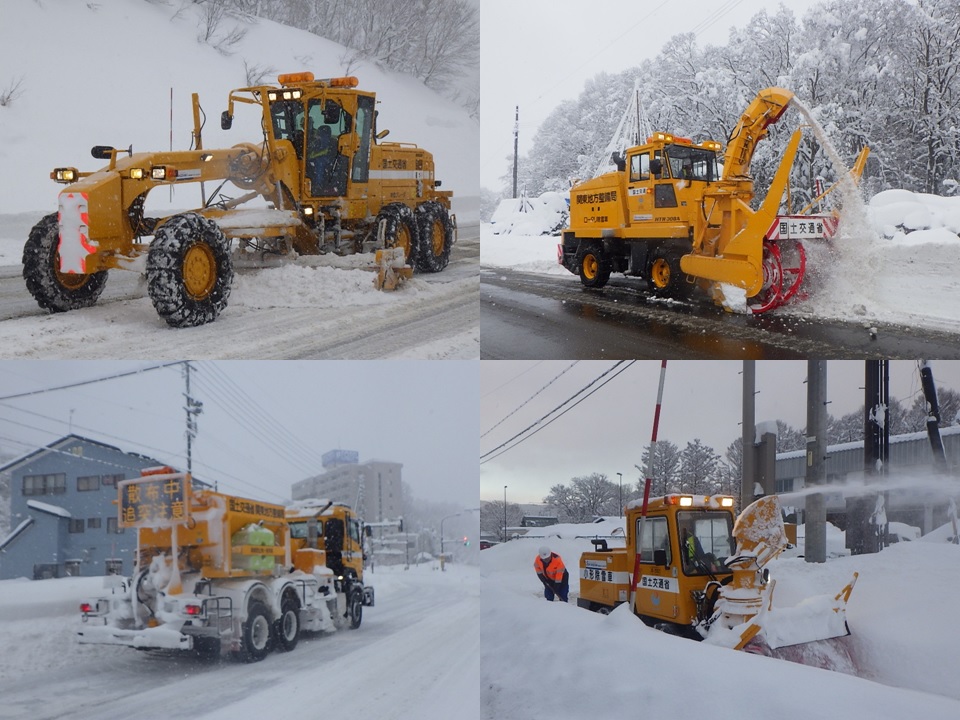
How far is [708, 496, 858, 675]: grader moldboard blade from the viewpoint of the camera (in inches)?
143

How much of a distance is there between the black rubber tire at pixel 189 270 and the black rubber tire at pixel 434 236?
38.3 inches

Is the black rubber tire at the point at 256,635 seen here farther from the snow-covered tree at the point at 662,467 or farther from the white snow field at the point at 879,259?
the white snow field at the point at 879,259

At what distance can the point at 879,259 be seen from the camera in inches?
165

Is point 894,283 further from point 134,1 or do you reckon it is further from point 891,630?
point 134,1

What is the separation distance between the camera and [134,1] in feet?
11.7

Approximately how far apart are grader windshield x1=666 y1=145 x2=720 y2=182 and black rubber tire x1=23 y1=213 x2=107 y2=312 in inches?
121

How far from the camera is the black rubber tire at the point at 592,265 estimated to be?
502cm

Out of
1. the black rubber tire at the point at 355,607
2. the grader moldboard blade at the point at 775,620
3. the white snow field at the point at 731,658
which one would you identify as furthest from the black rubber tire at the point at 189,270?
the grader moldboard blade at the point at 775,620

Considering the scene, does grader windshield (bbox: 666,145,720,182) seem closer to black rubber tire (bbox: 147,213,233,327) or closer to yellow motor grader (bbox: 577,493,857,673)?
yellow motor grader (bbox: 577,493,857,673)

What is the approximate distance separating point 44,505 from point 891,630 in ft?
13.0

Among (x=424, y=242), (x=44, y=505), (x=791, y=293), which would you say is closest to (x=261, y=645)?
(x=44, y=505)

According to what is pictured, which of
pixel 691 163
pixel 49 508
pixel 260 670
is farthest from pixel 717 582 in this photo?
pixel 49 508

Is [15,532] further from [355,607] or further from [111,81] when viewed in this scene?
[111,81]

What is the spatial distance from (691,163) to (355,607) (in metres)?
3.22
